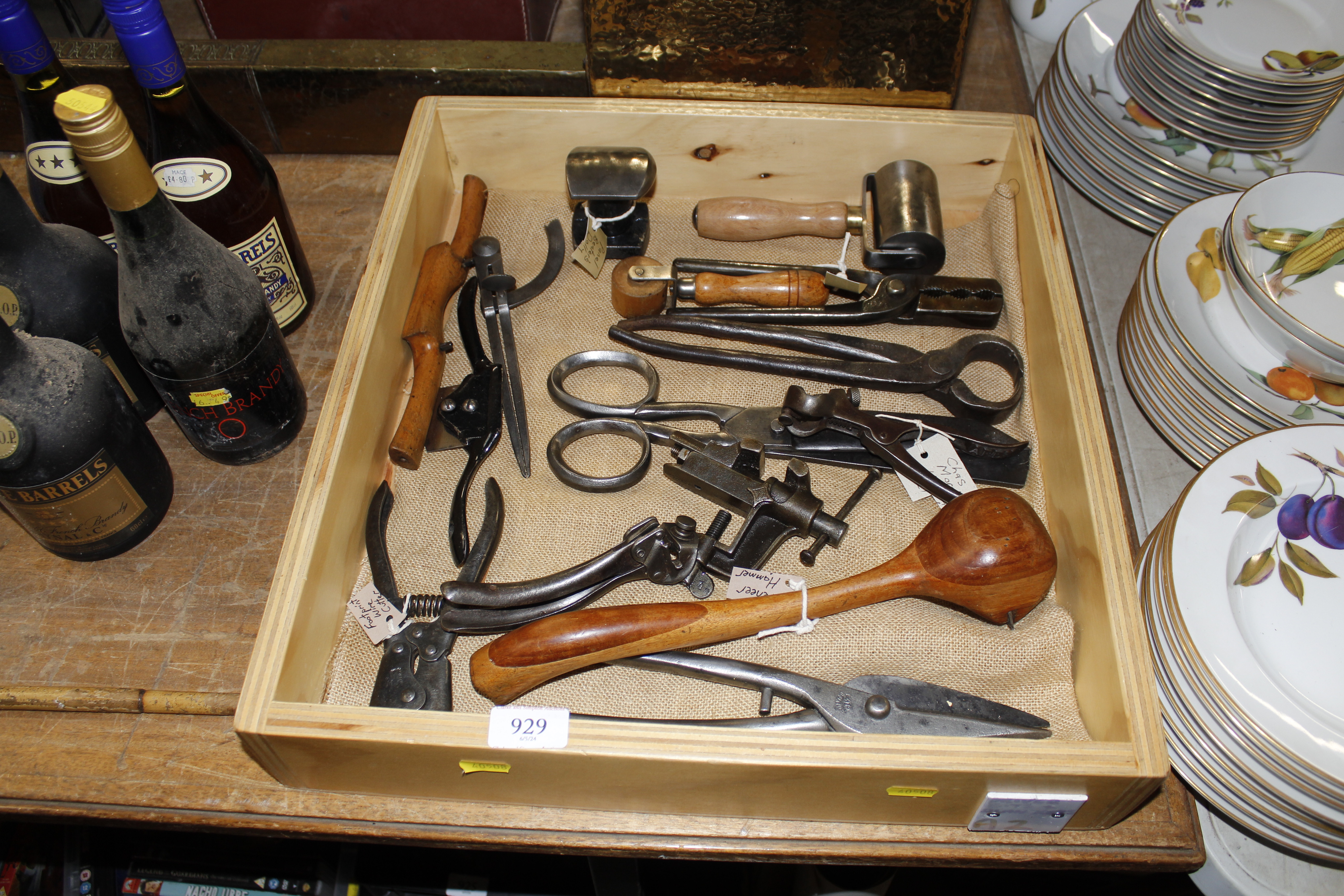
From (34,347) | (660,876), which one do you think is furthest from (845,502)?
(34,347)

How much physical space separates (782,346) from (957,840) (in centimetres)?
58

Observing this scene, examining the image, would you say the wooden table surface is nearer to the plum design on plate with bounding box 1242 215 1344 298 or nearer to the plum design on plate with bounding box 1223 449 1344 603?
the plum design on plate with bounding box 1223 449 1344 603

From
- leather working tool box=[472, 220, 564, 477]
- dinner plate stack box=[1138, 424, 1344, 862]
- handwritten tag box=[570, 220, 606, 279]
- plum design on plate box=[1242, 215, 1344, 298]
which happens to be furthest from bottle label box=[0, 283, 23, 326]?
plum design on plate box=[1242, 215, 1344, 298]

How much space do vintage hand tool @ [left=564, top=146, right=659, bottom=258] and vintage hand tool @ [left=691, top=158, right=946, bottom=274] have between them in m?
0.09

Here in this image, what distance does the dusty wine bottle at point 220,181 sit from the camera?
37.9 inches

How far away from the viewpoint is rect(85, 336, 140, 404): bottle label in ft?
2.98

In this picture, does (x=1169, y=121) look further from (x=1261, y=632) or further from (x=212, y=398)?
(x=212, y=398)

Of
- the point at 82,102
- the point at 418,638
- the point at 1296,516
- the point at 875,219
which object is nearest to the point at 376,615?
the point at 418,638

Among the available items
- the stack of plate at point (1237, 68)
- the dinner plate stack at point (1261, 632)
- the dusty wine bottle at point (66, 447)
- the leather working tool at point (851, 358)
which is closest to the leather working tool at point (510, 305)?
the leather working tool at point (851, 358)

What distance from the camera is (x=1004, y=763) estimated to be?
702mm

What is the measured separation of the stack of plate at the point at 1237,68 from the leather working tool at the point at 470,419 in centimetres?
92

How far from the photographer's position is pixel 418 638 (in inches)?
34.0

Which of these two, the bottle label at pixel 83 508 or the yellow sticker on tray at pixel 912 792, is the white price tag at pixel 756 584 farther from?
the bottle label at pixel 83 508

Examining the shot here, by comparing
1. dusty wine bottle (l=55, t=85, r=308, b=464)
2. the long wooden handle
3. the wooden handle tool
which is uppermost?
dusty wine bottle (l=55, t=85, r=308, b=464)
